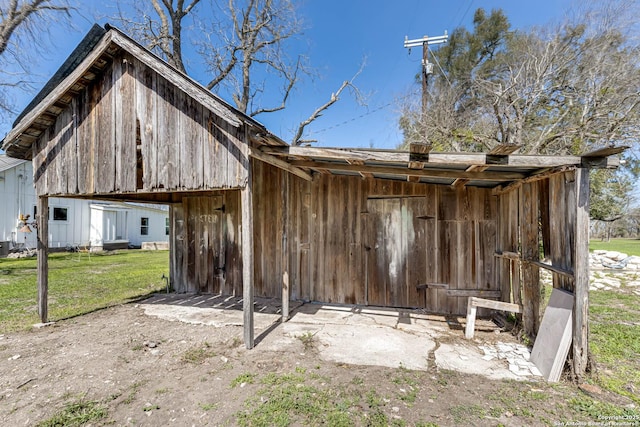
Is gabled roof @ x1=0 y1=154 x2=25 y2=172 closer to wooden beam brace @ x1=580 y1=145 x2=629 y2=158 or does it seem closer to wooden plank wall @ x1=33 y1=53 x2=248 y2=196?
wooden plank wall @ x1=33 y1=53 x2=248 y2=196

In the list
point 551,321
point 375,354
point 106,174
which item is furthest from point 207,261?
point 551,321

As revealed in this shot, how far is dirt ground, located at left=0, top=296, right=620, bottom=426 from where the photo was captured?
2.55m

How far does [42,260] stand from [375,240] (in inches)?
231

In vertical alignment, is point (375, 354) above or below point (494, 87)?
below

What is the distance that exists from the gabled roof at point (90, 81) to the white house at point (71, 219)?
1054cm

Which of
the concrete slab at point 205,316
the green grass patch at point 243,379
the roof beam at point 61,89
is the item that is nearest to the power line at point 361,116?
the roof beam at point 61,89

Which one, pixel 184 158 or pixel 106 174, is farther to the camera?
pixel 106 174

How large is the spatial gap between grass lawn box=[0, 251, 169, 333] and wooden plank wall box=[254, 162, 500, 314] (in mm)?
3569

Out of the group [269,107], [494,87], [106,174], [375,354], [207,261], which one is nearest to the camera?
[375,354]

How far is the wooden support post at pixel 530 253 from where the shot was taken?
12.7 feet

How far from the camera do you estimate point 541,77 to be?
Answer: 31.9 ft

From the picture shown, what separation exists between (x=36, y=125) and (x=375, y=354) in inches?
247

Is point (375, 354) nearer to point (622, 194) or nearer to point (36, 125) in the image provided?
point (36, 125)

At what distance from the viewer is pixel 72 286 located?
7891mm
